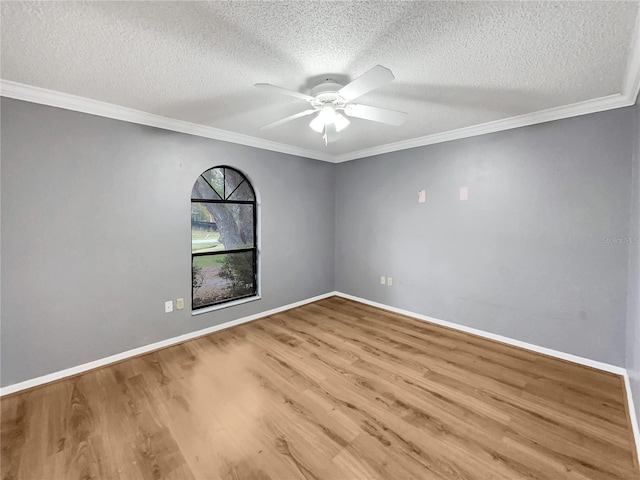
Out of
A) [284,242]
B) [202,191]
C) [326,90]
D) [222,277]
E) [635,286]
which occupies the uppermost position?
[326,90]

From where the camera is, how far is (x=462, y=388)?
2.19 metres

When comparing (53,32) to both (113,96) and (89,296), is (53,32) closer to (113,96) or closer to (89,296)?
(113,96)

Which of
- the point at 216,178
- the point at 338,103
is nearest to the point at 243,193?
the point at 216,178

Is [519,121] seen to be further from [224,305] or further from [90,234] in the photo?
[90,234]

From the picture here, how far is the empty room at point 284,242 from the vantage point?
1.51 m

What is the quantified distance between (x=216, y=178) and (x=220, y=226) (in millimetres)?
602

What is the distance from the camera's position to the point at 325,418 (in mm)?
1860

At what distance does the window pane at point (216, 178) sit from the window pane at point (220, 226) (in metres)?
0.18

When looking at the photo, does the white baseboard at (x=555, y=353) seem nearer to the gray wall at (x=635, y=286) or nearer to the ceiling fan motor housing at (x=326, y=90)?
the gray wall at (x=635, y=286)

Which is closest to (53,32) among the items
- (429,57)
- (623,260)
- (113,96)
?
(113,96)

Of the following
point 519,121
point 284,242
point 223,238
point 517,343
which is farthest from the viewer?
point 284,242

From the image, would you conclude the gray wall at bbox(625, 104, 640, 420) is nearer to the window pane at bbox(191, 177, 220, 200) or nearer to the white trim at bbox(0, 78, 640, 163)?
the white trim at bbox(0, 78, 640, 163)

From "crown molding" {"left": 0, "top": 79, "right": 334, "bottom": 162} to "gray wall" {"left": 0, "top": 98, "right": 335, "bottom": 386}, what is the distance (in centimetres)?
6

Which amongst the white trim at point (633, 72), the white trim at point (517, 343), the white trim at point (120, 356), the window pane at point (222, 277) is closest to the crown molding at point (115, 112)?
the window pane at point (222, 277)
